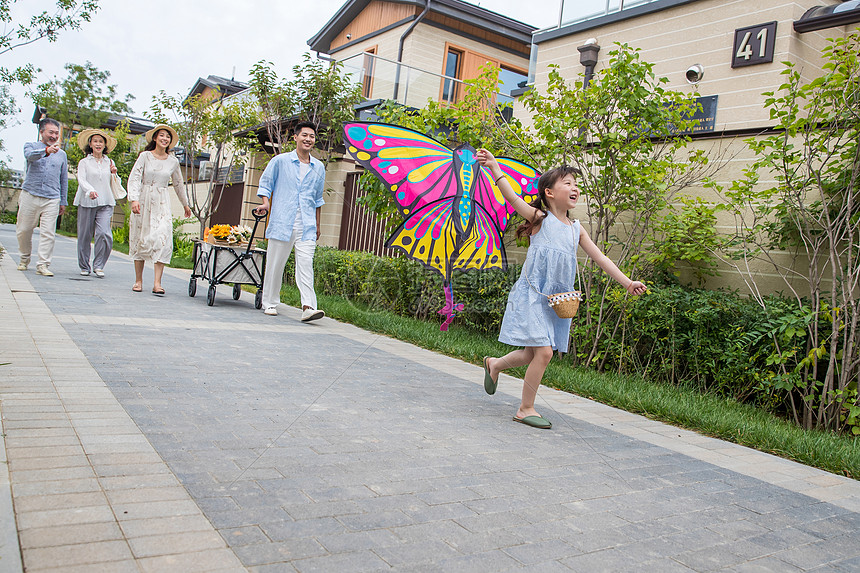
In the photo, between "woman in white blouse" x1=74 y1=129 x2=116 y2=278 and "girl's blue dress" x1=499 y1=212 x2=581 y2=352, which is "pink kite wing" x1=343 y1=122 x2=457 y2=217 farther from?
"woman in white blouse" x1=74 y1=129 x2=116 y2=278

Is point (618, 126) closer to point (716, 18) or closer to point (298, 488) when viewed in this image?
point (716, 18)

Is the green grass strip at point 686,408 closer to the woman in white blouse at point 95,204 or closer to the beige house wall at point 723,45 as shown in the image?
the beige house wall at point 723,45

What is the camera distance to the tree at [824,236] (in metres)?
5.41

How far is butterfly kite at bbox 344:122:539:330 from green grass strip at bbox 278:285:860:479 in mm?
822

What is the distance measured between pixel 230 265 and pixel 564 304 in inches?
225

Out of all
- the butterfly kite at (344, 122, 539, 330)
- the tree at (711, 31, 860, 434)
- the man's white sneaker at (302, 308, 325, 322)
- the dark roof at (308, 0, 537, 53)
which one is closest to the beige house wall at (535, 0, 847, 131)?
the butterfly kite at (344, 122, 539, 330)

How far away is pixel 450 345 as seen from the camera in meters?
7.55

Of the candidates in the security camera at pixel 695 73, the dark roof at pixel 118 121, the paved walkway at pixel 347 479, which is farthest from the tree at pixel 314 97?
the dark roof at pixel 118 121

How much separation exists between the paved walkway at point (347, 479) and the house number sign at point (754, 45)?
645 cm

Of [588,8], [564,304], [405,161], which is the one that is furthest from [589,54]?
[564,304]

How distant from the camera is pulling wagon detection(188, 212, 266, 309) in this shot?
9.04 metres

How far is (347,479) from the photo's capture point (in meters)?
3.20

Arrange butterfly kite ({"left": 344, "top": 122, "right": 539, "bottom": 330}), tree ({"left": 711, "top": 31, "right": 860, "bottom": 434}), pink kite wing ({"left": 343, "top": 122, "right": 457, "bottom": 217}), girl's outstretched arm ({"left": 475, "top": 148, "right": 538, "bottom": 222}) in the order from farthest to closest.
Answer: butterfly kite ({"left": 344, "top": 122, "right": 539, "bottom": 330})
pink kite wing ({"left": 343, "top": 122, "right": 457, "bottom": 217})
tree ({"left": 711, "top": 31, "right": 860, "bottom": 434})
girl's outstretched arm ({"left": 475, "top": 148, "right": 538, "bottom": 222})

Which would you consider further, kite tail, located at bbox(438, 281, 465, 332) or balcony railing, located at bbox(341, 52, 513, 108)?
balcony railing, located at bbox(341, 52, 513, 108)
